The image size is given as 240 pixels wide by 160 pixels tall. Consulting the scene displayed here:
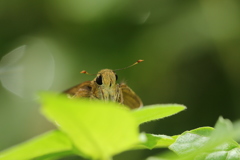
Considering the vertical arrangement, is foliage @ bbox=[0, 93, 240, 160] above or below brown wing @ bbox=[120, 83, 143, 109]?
below

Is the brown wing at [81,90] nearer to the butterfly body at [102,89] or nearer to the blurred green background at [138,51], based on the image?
the butterfly body at [102,89]

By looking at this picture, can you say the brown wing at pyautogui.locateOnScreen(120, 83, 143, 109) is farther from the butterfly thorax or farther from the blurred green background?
the blurred green background

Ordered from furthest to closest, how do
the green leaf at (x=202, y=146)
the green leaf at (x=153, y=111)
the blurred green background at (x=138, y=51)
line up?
the blurred green background at (x=138, y=51) → the green leaf at (x=202, y=146) → the green leaf at (x=153, y=111)

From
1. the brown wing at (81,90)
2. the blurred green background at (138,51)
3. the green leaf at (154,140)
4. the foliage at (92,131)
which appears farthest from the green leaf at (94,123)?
the blurred green background at (138,51)

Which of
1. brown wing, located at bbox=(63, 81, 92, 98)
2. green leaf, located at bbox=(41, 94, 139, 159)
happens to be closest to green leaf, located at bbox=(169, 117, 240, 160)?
green leaf, located at bbox=(41, 94, 139, 159)

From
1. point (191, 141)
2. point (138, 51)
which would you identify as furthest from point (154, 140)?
point (138, 51)

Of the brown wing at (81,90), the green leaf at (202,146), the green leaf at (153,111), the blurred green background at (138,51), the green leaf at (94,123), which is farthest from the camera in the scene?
the blurred green background at (138,51)

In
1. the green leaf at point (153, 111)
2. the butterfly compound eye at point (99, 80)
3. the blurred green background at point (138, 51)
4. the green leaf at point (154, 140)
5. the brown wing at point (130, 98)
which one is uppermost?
the blurred green background at point (138, 51)
